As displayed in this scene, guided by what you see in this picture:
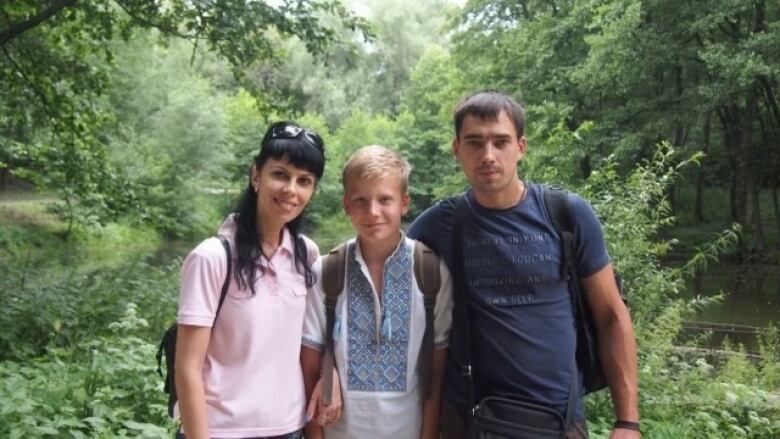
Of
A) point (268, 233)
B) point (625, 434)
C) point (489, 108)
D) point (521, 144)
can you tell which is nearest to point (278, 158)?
point (268, 233)

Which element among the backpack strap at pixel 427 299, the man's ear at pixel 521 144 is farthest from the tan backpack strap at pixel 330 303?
the man's ear at pixel 521 144

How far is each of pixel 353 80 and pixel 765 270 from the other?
2420 cm

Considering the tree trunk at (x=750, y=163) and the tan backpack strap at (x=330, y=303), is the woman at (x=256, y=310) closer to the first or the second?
the tan backpack strap at (x=330, y=303)

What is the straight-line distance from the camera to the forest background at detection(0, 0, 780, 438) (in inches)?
201

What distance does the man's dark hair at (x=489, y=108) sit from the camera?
210cm

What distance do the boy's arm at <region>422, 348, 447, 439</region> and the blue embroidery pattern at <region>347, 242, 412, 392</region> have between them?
0.10 m

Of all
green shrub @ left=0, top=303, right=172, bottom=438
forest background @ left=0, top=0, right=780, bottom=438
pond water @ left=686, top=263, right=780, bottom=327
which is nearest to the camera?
green shrub @ left=0, top=303, right=172, bottom=438

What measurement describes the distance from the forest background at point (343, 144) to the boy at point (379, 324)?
1.54 ft

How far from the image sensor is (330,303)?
212 cm

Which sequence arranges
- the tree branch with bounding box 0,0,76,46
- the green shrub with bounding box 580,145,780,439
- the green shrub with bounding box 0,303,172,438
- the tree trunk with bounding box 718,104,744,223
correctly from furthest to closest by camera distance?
1. the tree trunk with bounding box 718,104,744,223
2. the tree branch with bounding box 0,0,76,46
3. the green shrub with bounding box 580,145,780,439
4. the green shrub with bounding box 0,303,172,438

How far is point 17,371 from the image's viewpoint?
15.2ft

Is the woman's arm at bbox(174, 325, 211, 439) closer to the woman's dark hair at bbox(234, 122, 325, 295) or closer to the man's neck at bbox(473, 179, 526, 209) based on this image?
the woman's dark hair at bbox(234, 122, 325, 295)

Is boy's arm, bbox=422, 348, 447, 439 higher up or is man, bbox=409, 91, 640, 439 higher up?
man, bbox=409, 91, 640, 439

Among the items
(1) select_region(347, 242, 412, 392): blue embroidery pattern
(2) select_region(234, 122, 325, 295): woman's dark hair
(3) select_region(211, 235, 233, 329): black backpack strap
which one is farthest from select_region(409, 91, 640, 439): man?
(3) select_region(211, 235, 233, 329): black backpack strap
